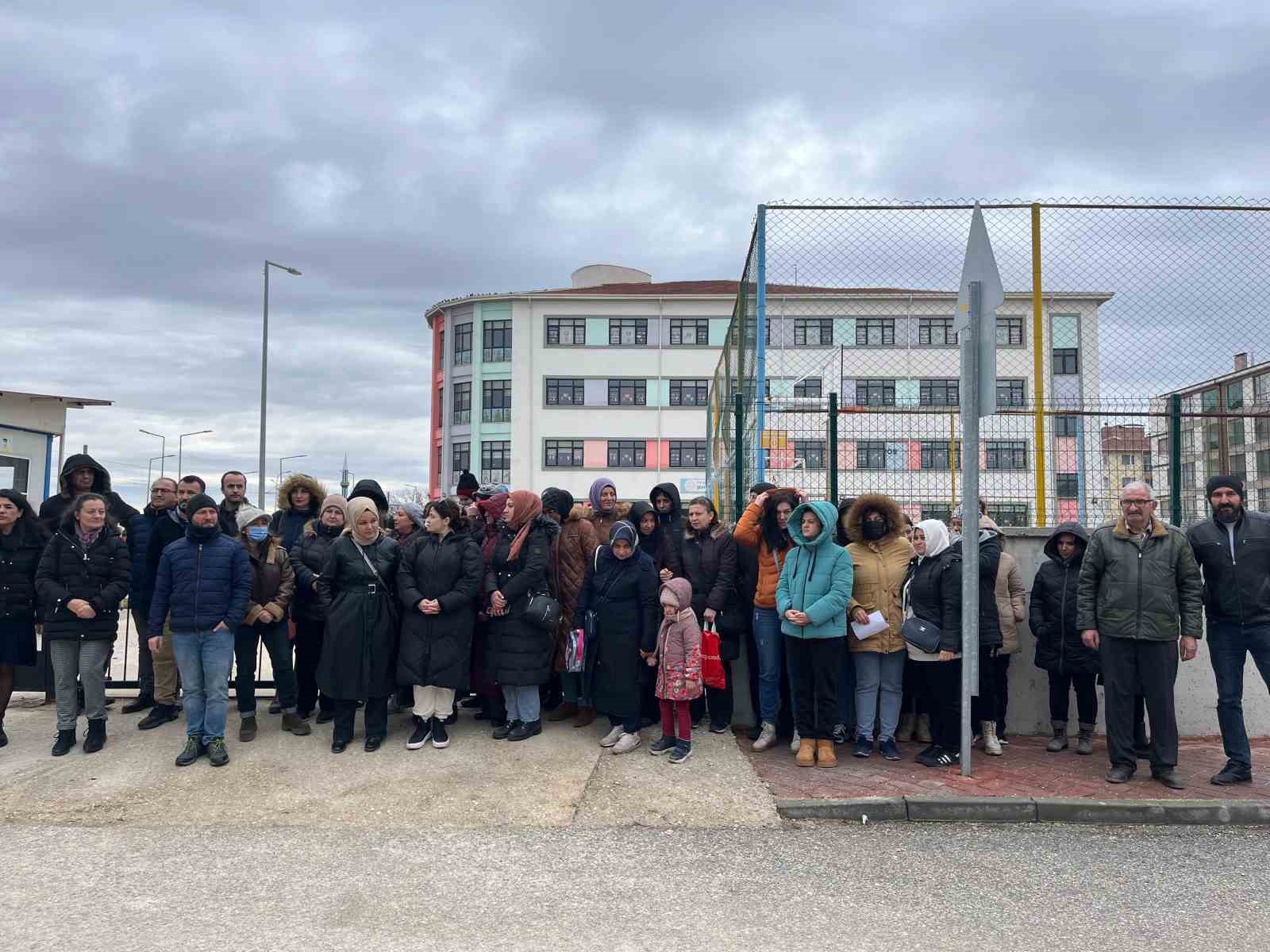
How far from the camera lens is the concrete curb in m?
5.91

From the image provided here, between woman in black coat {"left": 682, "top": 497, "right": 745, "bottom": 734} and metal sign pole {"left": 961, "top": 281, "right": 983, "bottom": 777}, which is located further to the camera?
woman in black coat {"left": 682, "top": 497, "right": 745, "bottom": 734}

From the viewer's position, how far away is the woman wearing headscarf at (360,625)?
7203mm

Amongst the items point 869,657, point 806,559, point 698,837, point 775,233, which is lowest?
point 698,837

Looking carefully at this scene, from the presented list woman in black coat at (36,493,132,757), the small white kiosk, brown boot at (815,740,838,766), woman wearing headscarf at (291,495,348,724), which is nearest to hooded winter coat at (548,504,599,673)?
woman wearing headscarf at (291,495,348,724)

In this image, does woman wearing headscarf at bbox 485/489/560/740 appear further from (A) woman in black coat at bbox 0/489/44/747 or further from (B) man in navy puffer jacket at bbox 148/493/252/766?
(A) woman in black coat at bbox 0/489/44/747

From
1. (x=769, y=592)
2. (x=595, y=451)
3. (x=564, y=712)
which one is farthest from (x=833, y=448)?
(x=595, y=451)

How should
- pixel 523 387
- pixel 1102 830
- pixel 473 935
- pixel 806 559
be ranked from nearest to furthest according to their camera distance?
1. pixel 473 935
2. pixel 1102 830
3. pixel 806 559
4. pixel 523 387

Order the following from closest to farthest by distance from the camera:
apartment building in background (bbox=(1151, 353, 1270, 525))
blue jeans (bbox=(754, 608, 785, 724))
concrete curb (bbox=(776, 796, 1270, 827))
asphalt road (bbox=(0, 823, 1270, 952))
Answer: asphalt road (bbox=(0, 823, 1270, 952)) → concrete curb (bbox=(776, 796, 1270, 827)) → blue jeans (bbox=(754, 608, 785, 724)) → apartment building in background (bbox=(1151, 353, 1270, 525))

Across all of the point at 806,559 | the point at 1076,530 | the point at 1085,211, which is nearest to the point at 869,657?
the point at 806,559

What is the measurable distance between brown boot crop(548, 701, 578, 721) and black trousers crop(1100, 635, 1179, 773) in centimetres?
404

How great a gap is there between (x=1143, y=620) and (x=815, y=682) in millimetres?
2217

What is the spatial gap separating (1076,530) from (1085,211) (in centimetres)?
315

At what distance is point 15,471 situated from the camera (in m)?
14.4

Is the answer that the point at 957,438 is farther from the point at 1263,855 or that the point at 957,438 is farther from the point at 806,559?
the point at 1263,855
